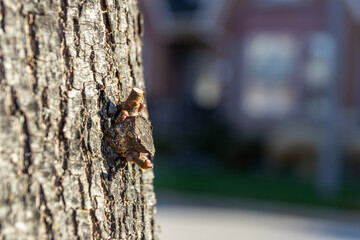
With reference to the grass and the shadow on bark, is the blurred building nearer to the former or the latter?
the grass

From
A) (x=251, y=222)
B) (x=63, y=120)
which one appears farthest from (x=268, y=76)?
(x=63, y=120)

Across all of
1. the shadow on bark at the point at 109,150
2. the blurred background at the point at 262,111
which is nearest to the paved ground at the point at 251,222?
the blurred background at the point at 262,111

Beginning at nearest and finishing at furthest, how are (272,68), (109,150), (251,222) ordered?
(109,150)
(251,222)
(272,68)

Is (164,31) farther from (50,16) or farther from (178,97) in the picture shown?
(50,16)

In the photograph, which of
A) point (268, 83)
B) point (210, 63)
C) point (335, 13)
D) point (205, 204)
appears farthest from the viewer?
point (210, 63)

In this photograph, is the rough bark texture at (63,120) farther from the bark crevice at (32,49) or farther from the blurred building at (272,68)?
the blurred building at (272,68)

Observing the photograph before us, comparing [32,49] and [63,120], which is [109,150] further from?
[32,49]

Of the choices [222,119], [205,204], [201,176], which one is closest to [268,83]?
[222,119]
